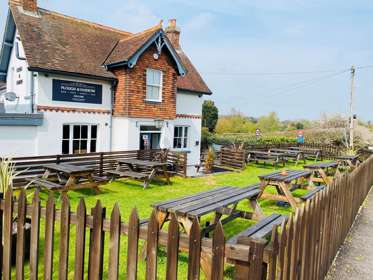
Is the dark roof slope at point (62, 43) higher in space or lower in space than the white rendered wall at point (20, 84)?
higher

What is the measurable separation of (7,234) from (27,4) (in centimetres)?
1358

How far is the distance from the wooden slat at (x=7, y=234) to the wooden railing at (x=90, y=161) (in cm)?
575

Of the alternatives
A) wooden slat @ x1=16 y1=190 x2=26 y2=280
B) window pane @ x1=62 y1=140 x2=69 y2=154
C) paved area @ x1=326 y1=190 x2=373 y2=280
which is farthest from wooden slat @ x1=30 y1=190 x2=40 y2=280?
window pane @ x1=62 y1=140 x2=69 y2=154

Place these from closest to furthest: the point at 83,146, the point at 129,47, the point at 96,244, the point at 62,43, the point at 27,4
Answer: the point at 96,244, the point at 83,146, the point at 27,4, the point at 62,43, the point at 129,47

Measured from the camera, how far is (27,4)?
13.7 m

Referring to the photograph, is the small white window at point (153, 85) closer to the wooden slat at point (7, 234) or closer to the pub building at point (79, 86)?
the pub building at point (79, 86)

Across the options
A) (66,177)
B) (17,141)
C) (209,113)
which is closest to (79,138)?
(17,141)

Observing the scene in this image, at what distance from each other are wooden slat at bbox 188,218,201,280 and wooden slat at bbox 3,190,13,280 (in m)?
2.23

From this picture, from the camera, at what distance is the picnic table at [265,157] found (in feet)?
61.6

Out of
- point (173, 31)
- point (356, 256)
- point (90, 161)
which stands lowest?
point (356, 256)

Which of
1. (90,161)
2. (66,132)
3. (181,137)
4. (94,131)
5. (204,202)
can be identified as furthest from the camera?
(181,137)

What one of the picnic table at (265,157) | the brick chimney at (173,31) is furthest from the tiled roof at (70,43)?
the picnic table at (265,157)

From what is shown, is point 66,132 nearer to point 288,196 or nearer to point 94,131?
point 94,131

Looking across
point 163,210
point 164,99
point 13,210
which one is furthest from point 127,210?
point 164,99
